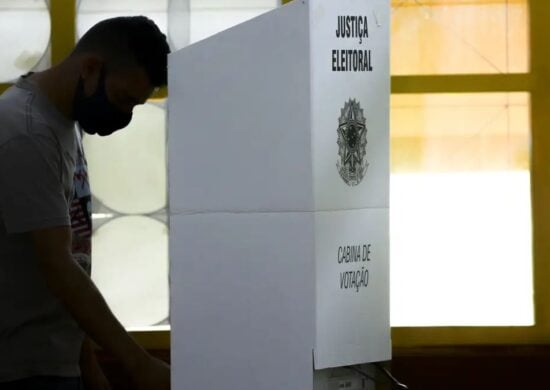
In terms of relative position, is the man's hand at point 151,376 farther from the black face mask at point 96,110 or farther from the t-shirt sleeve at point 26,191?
the black face mask at point 96,110

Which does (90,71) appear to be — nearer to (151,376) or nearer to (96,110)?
(96,110)

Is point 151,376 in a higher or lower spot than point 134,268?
lower

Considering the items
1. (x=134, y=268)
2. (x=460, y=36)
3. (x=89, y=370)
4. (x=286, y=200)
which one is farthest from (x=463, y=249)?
(x=286, y=200)

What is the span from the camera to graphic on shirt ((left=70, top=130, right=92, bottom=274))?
6.31 feet

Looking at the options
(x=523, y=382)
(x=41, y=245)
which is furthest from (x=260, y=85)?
(x=523, y=382)

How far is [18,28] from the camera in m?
2.85

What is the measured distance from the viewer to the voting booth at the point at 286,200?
1341mm

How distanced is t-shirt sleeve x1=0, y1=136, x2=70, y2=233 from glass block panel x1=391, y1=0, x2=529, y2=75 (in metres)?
1.42

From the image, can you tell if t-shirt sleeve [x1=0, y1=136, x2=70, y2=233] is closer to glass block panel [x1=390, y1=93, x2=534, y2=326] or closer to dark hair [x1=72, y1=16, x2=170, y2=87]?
dark hair [x1=72, y1=16, x2=170, y2=87]

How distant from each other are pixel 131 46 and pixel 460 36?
1.30 metres

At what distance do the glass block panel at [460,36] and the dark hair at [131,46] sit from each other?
1172mm

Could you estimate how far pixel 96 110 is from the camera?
6.00 feet

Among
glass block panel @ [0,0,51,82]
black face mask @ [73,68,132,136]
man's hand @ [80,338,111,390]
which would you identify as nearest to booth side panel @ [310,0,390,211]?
black face mask @ [73,68,132,136]

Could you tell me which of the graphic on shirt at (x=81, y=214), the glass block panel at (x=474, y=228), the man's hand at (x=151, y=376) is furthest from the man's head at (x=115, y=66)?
the glass block panel at (x=474, y=228)
